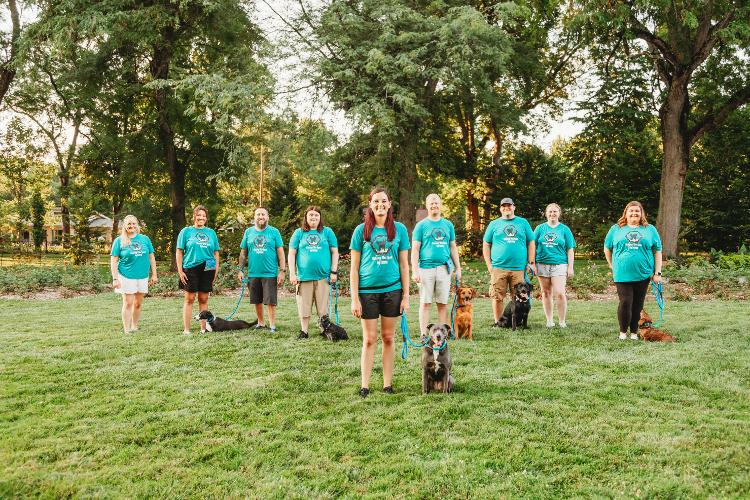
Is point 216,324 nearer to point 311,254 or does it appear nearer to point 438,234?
point 311,254

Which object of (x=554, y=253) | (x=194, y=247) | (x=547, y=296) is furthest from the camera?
(x=547, y=296)

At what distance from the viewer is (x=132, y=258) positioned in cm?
789

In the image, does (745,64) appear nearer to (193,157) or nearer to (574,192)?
(574,192)

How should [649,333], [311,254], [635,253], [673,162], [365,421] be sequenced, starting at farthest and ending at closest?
[673,162], [311,254], [649,333], [635,253], [365,421]

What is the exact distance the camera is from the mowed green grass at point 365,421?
10.7ft

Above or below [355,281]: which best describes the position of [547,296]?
below

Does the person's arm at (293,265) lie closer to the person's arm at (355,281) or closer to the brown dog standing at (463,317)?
the brown dog standing at (463,317)

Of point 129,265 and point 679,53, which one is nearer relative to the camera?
point 129,265

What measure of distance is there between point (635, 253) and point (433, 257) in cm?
269

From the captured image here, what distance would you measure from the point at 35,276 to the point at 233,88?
291 inches

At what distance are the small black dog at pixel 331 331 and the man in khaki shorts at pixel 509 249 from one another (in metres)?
2.31

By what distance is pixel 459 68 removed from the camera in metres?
14.4

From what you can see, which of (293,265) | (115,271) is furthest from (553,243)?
(115,271)

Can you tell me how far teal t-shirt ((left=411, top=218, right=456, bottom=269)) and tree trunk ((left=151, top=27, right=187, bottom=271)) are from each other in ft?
46.9
